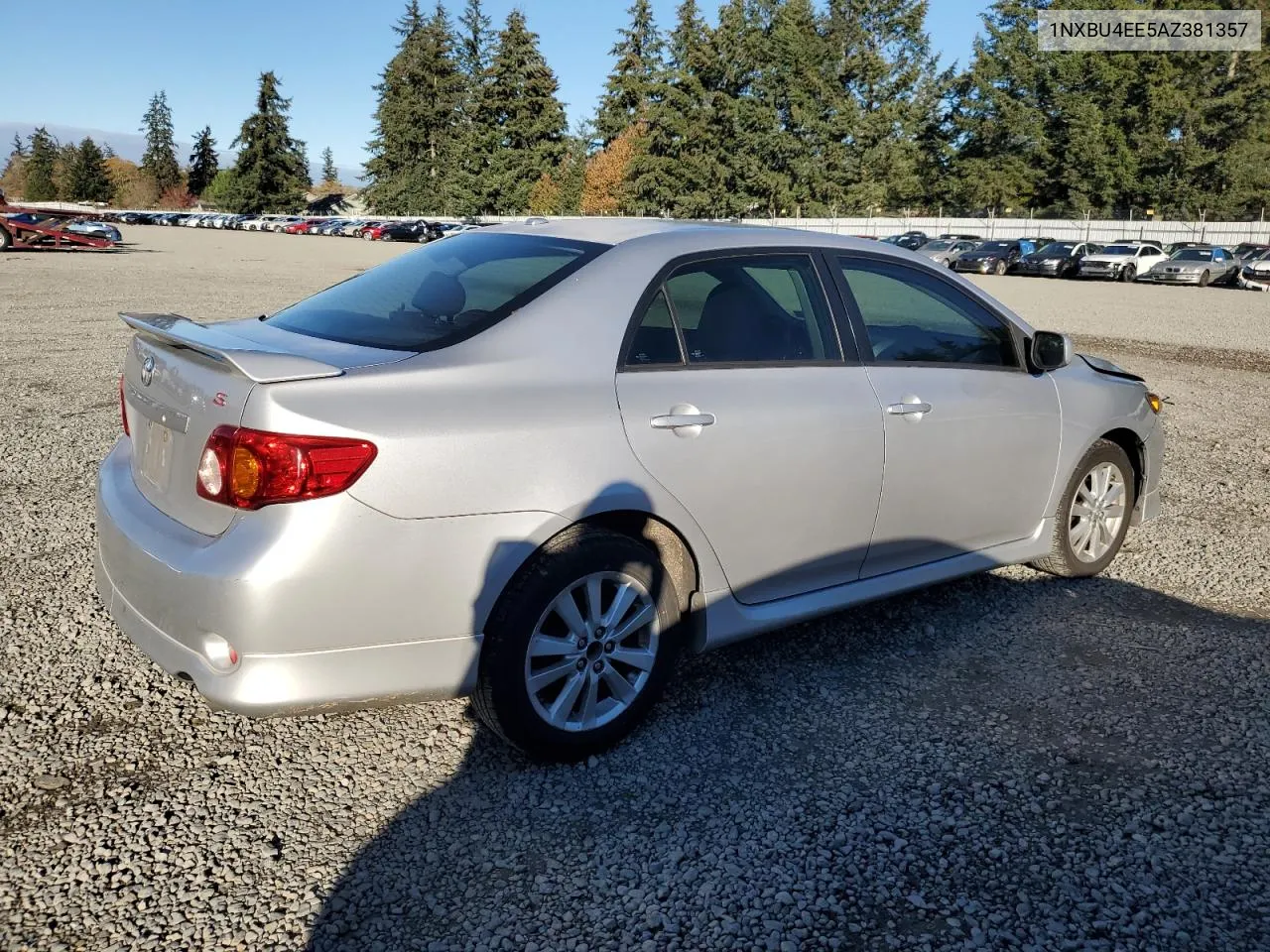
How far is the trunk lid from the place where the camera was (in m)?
2.88

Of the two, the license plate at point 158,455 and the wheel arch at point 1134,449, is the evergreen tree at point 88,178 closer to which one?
the license plate at point 158,455

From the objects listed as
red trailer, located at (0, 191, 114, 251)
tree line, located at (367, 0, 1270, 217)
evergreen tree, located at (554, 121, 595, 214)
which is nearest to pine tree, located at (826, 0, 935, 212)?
tree line, located at (367, 0, 1270, 217)

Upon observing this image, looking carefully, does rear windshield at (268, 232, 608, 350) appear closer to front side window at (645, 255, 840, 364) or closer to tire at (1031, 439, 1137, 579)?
front side window at (645, 255, 840, 364)

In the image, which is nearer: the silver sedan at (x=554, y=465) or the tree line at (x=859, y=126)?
the silver sedan at (x=554, y=465)

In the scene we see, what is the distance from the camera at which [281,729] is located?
358cm

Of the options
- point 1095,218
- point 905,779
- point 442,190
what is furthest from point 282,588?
point 442,190

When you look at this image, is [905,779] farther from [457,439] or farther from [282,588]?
[282,588]

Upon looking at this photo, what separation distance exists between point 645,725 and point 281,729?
4.00 ft

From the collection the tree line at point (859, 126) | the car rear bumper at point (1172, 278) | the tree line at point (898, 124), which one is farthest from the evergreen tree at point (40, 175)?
the car rear bumper at point (1172, 278)

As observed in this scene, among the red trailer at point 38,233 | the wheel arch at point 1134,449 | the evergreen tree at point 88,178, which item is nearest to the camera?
the wheel arch at point 1134,449

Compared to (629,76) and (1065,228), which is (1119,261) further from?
(629,76)

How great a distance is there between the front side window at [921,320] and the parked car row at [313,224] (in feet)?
185

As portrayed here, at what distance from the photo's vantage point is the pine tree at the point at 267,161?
101 m

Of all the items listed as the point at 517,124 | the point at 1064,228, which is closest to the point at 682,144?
the point at 517,124
